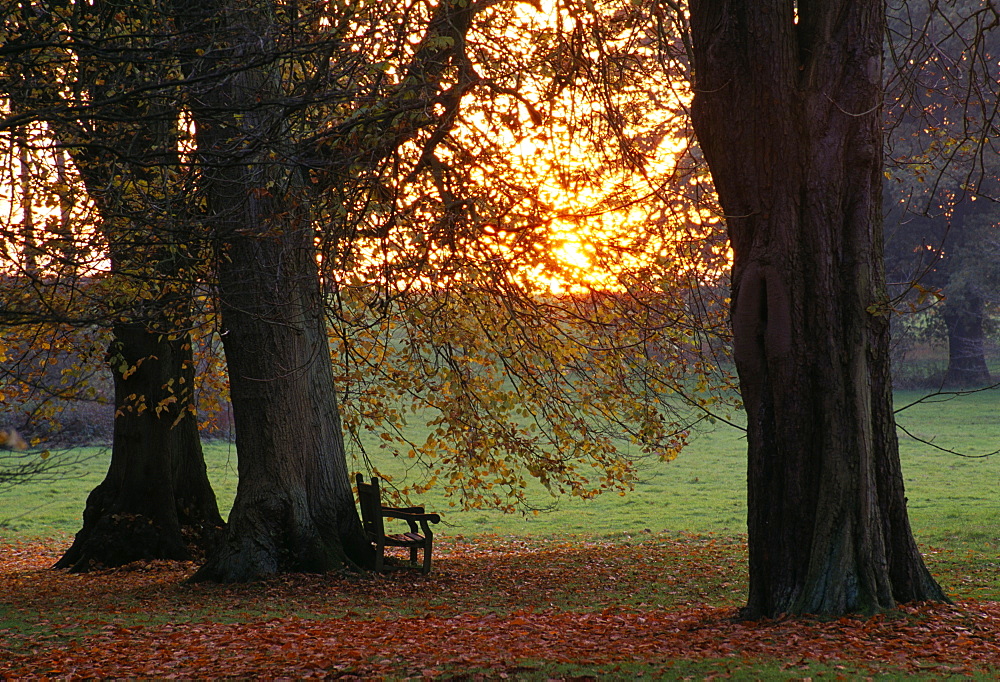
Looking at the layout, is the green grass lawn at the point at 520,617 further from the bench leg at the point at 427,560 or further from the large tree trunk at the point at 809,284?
the large tree trunk at the point at 809,284

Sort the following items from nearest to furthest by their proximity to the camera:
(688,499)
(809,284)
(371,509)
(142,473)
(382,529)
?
1. (809,284)
2. (382,529)
3. (371,509)
4. (142,473)
5. (688,499)

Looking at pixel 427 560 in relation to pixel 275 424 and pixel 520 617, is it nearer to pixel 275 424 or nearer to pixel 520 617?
pixel 275 424

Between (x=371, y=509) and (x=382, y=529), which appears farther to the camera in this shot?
(x=371, y=509)

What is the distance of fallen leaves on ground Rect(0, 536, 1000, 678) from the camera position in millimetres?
5504

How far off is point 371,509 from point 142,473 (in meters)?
4.03

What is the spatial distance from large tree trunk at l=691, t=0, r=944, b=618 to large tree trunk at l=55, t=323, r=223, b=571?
847 centimetres

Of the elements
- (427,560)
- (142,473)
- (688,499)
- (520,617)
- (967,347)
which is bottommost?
(688,499)

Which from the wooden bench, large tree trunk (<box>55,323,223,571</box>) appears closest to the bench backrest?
the wooden bench

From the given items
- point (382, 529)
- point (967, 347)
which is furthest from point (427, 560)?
point (967, 347)

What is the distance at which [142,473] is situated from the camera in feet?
41.1

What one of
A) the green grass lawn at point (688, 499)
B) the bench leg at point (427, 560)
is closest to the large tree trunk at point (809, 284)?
the bench leg at point (427, 560)

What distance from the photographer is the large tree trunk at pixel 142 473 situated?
→ 12.3 meters

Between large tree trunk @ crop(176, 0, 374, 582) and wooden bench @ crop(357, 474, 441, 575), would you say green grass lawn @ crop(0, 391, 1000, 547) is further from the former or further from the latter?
wooden bench @ crop(357, 474, 441, 575)

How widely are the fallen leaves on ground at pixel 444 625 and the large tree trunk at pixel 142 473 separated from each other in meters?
0.44
